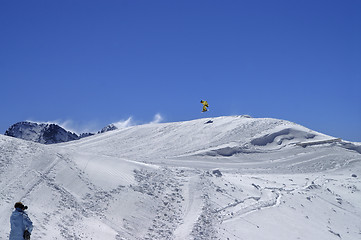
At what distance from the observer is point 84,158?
19297 mm

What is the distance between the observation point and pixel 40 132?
77.0m

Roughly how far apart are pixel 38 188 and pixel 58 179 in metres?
1.43

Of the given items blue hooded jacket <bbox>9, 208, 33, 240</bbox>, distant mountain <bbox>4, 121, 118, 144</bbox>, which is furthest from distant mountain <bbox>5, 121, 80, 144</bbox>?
blue hooded jacket <bbox>9, 208, 33, 240</bbox>

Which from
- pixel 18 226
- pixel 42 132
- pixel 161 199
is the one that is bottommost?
pixel 18 226

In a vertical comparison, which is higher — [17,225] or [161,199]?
[161,199]

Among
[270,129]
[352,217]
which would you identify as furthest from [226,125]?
[352,217]

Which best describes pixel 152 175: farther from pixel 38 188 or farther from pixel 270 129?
pixel 270 129

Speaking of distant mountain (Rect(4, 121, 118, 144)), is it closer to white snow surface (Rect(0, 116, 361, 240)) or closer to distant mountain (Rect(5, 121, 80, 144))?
distant mountain (Rect(5, 121, 80, 144))

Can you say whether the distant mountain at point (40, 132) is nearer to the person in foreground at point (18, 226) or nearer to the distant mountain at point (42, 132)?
the distant mountain at point (42, 132)

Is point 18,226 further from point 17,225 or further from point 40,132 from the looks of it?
point 40,132

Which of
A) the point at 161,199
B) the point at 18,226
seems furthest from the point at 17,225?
the point at 161,199

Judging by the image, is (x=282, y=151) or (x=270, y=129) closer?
(x=282, y=151)

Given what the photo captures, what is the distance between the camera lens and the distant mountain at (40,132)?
73750 mm

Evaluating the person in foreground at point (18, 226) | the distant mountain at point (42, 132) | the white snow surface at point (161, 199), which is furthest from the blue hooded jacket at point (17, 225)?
the distant mountain at point (42, 132)
